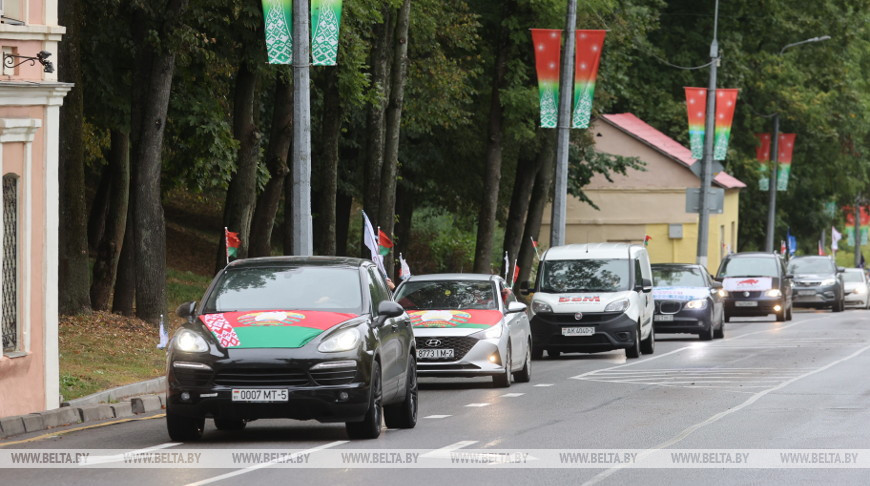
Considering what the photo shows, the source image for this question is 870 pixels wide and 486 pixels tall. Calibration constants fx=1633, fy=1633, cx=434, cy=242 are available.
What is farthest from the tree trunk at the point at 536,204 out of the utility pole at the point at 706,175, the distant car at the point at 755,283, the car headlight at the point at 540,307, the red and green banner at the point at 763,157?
the car headlight at the point at 540,307

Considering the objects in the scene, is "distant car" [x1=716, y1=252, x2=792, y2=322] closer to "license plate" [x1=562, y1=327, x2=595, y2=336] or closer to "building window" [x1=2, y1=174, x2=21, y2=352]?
"license plate" [x1=562, y1=327, x2=595, y2=336]

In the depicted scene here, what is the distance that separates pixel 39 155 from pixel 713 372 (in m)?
10.4

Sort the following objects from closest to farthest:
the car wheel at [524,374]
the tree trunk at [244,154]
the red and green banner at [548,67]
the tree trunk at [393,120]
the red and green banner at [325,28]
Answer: the car wheel at [524,374], the red and green banner at [325,28], the tree trunk at [244,154], the red and green banner at [548,67], the tree trunk at [393,120]

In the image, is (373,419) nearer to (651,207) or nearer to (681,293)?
(681,293)

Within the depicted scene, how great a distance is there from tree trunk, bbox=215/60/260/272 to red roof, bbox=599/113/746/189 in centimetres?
3383

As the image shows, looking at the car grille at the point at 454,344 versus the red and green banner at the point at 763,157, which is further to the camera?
the red and green banner at the point at 763,157

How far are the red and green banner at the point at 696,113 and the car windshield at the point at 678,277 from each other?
9901 millimetres

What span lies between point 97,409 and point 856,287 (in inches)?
1714

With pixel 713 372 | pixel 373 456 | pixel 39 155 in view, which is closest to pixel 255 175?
pixel 713 372

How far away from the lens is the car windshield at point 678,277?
32562 millimetres

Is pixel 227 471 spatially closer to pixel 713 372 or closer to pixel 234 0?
pixel 713 372

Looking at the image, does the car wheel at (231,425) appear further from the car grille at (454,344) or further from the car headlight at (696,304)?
the car headlight at (696,304)

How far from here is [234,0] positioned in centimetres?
→ 2770

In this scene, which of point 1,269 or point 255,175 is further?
point 255,175
